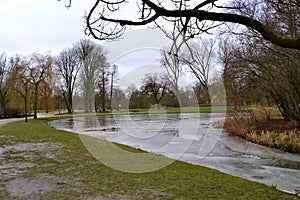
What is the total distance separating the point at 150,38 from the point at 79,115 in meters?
32.7

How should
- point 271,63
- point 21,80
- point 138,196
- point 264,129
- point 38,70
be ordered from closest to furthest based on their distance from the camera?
point 138,196
point 271,63
point 264,129
point 21,80
point 38,70

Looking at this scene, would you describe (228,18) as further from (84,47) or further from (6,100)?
(84,47)

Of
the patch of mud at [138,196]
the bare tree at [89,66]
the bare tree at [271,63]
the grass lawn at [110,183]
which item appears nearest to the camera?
the patch of mud at [138,196]

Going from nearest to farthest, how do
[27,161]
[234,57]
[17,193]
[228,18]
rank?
[228,18]
[17,193]
[27,161]
[234,57]

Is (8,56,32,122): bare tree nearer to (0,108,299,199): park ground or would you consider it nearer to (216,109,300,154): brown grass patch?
(216,109,300,154): brown grass patch

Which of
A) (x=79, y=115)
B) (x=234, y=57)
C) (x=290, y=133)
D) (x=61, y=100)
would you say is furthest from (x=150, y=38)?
(x=61, y=100)

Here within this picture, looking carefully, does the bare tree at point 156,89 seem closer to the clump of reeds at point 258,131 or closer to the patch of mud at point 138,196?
the clump of reeds at point 258,131

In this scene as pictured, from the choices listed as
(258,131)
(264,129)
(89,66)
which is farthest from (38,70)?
(264,129)

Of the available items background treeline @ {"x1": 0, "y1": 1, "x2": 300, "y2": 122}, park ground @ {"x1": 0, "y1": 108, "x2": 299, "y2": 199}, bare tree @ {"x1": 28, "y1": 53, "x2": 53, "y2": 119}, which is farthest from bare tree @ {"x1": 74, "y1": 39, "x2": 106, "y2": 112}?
park ground @ {"x1": 0, "y1": 108, "x2": 299, "y2": 199}

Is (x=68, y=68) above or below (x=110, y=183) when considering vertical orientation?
above

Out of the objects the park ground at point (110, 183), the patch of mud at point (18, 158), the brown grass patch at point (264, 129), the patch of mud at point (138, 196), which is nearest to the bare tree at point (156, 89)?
the brown grass patch at point (264, 129)

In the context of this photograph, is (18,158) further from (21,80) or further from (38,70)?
(38,70)

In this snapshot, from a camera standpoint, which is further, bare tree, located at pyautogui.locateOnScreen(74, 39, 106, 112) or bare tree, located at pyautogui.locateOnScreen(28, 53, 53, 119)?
bare tree, located at pyautogui.locateOnScreen(28, 53, 53, 119)

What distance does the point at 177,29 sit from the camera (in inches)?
150
